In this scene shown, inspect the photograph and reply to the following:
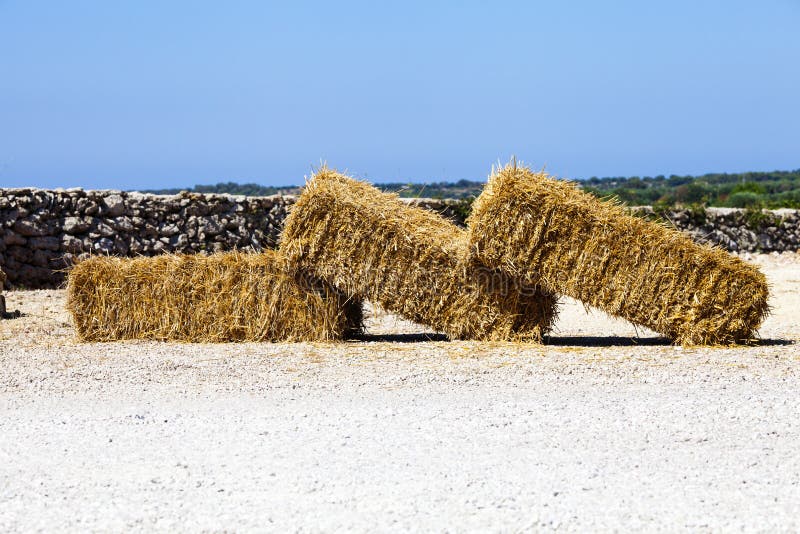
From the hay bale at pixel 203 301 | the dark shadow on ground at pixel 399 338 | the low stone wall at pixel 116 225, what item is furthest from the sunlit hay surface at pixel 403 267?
the low stone wall at pixel 116 225

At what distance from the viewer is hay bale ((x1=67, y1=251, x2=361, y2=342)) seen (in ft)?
29.9

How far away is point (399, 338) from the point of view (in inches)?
385

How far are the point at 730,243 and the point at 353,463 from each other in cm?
1594

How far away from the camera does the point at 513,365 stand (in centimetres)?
748

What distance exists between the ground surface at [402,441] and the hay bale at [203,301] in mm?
1073

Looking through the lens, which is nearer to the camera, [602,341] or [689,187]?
[602,341]

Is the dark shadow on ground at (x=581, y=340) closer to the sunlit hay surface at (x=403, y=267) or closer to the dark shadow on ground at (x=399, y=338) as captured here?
the dark shadow on ground at (x=399, y=338)

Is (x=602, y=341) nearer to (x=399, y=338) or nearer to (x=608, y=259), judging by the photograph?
(x=608, y=259)

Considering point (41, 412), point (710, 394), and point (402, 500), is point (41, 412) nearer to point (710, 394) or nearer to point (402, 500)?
point (402, 500)

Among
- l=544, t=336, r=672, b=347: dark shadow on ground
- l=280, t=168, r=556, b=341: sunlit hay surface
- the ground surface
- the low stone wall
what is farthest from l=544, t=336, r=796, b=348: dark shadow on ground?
the low stone wall

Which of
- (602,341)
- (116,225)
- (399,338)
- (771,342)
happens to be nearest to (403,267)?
(399,338)

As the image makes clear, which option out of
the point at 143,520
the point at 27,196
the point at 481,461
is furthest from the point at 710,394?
the point at 27,196

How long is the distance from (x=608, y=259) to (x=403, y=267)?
1927 millimetres

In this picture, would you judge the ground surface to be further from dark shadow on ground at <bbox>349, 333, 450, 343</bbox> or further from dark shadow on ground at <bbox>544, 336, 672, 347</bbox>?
dark shadow on ground at <bbox>349, 333, 450, 343</bbox>
